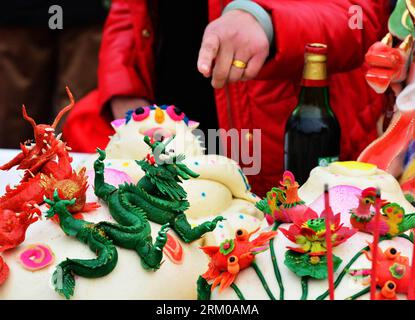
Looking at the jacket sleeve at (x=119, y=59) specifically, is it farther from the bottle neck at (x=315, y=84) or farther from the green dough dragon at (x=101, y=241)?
the green dough dragon at (x=101, y=241)

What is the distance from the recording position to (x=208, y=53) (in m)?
1.31

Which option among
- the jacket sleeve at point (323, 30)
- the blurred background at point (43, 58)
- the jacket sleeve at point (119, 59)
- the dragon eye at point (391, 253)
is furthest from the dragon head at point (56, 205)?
the blurred background at point (43, 58)

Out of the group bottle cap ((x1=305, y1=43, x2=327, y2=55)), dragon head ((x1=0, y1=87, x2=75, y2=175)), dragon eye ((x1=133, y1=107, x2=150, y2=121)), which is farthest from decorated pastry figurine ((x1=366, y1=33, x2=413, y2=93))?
dragon head ((x1=0, y1=87, x2=75, y2=175))

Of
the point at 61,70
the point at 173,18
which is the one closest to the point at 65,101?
the point at 61,70

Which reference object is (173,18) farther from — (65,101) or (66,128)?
(65,101)

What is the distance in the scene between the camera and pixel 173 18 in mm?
1802

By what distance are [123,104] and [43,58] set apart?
1.07m

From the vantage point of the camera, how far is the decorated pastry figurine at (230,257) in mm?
869

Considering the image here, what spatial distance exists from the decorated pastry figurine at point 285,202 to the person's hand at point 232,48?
0.41 metres

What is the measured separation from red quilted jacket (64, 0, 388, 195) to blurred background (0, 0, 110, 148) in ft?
2.48

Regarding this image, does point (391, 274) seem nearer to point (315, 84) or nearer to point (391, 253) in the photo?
point (391, 253)

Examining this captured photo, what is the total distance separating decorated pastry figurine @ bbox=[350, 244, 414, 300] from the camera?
2.66 feet

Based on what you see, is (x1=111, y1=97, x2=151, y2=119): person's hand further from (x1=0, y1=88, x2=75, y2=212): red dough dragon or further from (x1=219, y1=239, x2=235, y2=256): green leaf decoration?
(x1=219, y1=239, x2=235, y2=256): green leaf decoration
